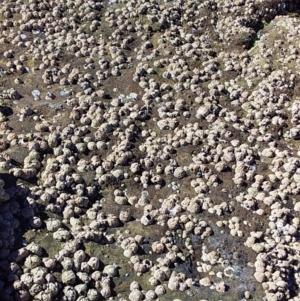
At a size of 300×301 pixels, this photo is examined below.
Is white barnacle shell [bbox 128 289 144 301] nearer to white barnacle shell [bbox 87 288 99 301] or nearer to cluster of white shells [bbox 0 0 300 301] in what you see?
cluster of white shells [bbox 0 0 300 301]

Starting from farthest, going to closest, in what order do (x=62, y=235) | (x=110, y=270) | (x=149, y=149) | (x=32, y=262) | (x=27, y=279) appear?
1. (x=149, y=149)
2. (x=62, y=235)
3. (x=110, y=270)
4. (x=32, y=262)
5. (x=27, y=279)

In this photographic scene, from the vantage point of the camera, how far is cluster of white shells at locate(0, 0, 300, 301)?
444 centimetres

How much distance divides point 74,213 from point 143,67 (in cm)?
241

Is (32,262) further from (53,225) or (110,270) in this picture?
(110,270)

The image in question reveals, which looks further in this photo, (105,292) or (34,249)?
(34,249)

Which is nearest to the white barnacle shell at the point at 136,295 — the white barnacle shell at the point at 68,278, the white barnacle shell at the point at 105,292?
the white barnacle shell at the point at 105,292

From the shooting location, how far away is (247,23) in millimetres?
7512


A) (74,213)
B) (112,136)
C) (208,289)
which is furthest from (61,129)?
(208,289)

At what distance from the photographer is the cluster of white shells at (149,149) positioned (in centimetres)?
444

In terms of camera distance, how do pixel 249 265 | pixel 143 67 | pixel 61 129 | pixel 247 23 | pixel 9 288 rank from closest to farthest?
1. pixel 9 288
2. pixel 249 265
3. pixel 61 129
4. pixel 143 67
5. pixel 247 23

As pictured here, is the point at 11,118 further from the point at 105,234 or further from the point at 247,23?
the point at 247,23

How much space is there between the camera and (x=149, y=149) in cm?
546

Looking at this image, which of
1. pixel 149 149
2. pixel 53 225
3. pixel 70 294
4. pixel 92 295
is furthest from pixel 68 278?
pixel 149 149

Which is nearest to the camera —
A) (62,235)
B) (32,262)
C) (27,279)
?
(27,279)
